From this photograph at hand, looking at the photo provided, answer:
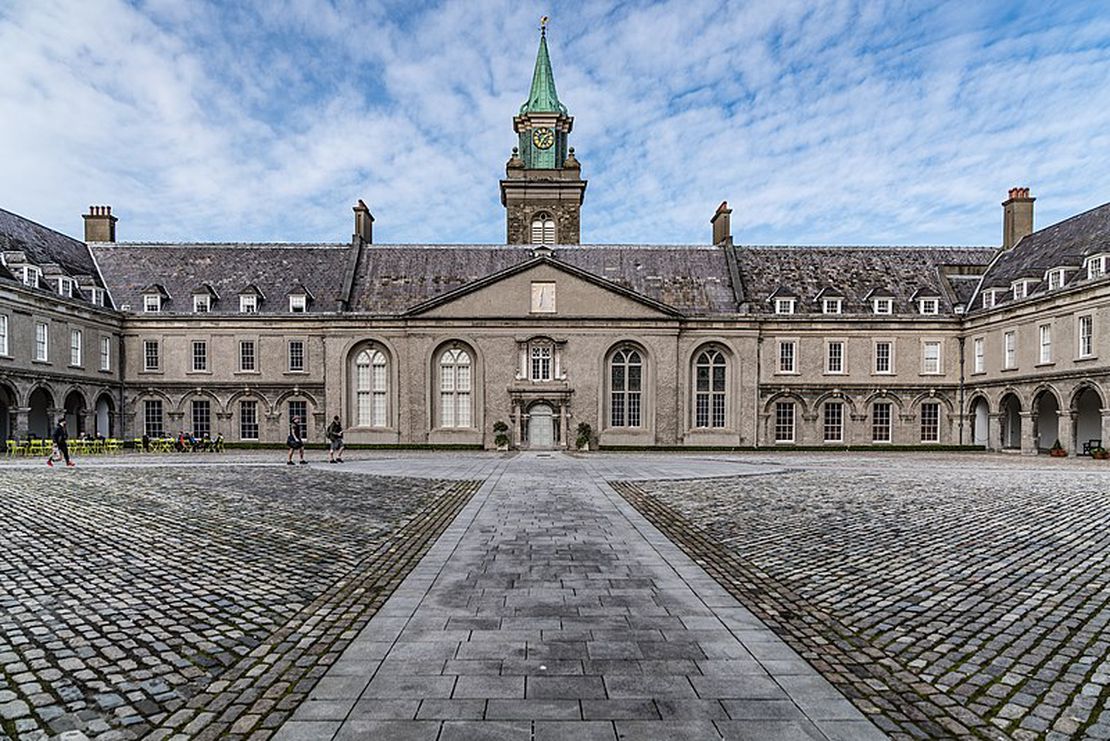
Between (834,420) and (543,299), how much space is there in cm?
1938

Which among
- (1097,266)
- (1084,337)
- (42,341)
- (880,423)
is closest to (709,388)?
(880,423)

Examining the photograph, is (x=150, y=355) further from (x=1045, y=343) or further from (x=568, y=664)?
(x=1045, y=343)

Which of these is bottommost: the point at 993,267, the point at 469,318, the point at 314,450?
the point at 314,450

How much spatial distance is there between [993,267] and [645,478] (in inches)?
1389

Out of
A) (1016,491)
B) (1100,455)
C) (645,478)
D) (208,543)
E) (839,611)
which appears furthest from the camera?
(1100,455)

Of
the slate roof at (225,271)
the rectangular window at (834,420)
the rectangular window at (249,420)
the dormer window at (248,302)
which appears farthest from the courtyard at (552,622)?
the slate roof at (225,271)

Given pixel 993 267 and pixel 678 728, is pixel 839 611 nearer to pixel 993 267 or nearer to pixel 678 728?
pixel 678 728

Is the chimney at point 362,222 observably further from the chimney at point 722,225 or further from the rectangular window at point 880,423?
the rectangular window at point 880,423

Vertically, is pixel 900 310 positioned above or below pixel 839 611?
above

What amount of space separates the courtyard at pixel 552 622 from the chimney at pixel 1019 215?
3684 centimetres

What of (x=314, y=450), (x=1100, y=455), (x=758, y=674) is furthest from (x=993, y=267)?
(x=758, y=674)

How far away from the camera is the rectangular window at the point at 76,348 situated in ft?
126

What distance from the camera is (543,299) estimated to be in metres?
41.3

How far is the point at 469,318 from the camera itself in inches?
1625
